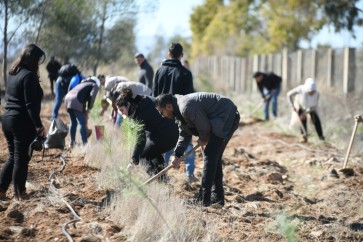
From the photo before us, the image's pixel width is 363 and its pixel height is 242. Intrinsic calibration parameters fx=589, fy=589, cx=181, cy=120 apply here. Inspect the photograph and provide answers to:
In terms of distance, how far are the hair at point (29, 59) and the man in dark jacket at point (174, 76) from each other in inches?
83.2

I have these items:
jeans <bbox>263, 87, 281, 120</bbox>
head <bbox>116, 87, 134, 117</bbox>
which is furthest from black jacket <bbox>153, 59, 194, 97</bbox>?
jeans <bbox>263, 87, 281, 120</bbox>

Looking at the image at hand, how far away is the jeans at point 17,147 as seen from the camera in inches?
237

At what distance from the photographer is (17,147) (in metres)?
6.10

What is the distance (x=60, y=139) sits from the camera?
8312mm

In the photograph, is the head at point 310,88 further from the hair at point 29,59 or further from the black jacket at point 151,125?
the hair at point 29,59

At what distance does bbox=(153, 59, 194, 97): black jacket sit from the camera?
25.2 feet

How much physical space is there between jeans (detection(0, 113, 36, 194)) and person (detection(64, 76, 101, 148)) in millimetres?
2715

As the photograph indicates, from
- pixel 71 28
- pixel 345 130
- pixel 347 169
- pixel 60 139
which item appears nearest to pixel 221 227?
pixel 60 139

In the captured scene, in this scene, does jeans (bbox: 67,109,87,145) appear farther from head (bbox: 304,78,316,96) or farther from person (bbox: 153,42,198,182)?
head (bbox: 304,78,316,96)

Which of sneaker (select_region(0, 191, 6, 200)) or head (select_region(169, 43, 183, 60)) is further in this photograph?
head (select_region(169, 43, 183, 60))

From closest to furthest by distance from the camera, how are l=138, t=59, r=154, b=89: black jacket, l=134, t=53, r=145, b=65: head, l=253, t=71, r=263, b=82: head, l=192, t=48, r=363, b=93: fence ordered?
1. l=134, t=53, r=145, b=65: head
2. l=138, t=59, r=154, b=89: black jacket
3. l=253, t=71, r=263, b=82: head
4. l=192, t=48, r=363, b=93: fence

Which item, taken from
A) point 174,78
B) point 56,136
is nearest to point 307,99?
point 174,78

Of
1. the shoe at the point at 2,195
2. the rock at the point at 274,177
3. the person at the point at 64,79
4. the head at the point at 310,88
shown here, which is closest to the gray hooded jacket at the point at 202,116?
the shoe at the point at 2,195

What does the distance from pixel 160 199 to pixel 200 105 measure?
1.07 metres
